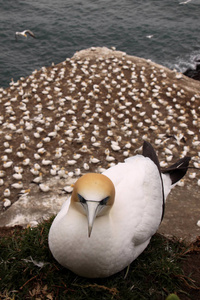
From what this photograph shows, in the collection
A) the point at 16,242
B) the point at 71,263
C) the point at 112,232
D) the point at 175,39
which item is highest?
the point at 112,232

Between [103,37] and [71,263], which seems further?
[103,37]

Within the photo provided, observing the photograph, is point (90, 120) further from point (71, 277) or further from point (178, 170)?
point (71, 277)

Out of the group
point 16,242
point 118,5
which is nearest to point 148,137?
point 16,242

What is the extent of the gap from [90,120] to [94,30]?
15.8 metres

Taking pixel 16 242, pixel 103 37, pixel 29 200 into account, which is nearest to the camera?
pixel 16 242

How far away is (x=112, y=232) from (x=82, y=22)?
22990mm

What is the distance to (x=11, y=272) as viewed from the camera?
345 centimetres

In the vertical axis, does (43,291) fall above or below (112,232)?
below

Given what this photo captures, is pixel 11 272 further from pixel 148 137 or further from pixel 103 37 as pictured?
pixel 103 37

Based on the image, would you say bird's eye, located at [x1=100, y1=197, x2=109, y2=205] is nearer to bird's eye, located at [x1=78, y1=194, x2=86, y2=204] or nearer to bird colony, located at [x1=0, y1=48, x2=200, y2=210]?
bird's eye, located at [x1=78, y1=194, x2=86, y2=204]

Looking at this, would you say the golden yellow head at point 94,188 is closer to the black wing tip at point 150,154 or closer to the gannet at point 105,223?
the gannet at point 105,223

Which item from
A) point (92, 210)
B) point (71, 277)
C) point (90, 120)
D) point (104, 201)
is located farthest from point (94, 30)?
point (92, 210)

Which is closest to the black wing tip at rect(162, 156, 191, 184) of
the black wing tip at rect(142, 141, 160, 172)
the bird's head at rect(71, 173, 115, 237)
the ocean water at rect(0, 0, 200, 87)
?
the black wing tip at rect(142, 141, 160, 172)

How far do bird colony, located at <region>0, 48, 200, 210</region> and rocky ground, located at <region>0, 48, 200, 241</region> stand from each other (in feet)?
0.08
